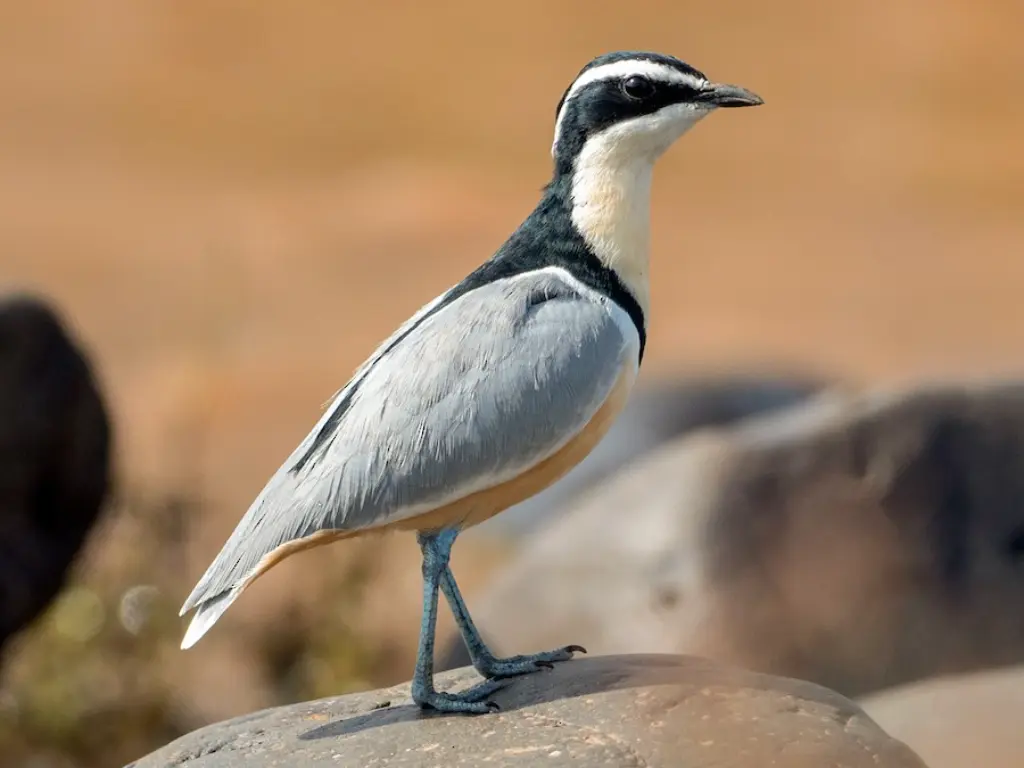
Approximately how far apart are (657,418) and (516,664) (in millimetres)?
9408

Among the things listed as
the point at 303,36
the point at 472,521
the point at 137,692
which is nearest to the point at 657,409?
the point at 137,692

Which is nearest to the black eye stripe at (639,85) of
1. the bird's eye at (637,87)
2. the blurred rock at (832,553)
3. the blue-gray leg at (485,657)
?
the bird's eye at (637,87)

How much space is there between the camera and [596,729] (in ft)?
18.2

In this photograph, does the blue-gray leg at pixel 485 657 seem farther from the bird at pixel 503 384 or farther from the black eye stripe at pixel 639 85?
the black eye stripe at pixel 639 85

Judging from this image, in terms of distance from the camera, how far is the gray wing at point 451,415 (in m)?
5.78

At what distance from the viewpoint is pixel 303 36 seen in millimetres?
28250

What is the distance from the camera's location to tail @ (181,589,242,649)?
18.7ft

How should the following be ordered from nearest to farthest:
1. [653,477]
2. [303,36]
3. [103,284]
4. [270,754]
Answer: [270,754], [653,477], [103,284], [303,36]

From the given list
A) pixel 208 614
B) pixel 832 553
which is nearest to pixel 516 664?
pixel 208 614

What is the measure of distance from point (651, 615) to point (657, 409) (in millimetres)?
6691

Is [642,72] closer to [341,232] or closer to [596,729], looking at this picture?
[596,729]

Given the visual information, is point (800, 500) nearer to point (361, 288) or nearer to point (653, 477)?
point (653, 477)

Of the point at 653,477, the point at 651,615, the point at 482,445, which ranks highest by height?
the point at 482,445

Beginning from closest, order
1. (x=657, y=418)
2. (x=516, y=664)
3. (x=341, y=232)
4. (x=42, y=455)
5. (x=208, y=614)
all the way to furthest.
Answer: (x=208, y=614), (x=516, y=664), (x=42, y=455), (x=657, y=418), (x=341, y=232)
